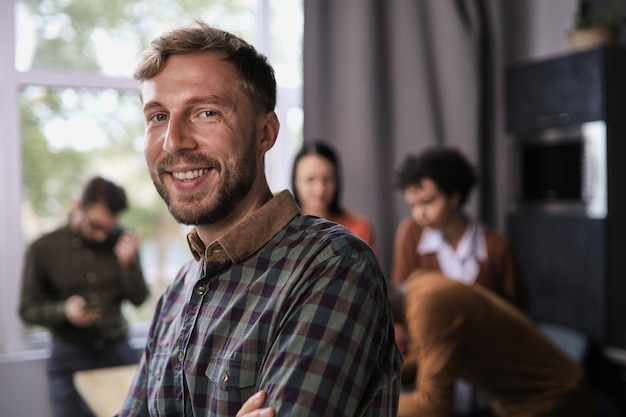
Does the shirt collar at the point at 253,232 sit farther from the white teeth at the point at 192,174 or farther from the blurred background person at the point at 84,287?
the blurred background person at the point at 84,287

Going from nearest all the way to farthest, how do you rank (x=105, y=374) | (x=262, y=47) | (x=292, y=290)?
(x=292, y=290) < (x=105, y=374) < (x=262, y=47)

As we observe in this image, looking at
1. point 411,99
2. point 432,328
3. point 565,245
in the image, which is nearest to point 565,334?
point 565,245

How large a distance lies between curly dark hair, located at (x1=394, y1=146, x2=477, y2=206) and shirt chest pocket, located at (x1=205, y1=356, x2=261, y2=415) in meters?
2.14

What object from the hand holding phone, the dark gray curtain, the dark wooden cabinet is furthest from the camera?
the dark gray curtain

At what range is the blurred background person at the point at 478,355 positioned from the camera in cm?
202

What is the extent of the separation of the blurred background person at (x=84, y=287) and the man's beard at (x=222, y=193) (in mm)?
1970

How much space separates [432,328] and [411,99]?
2388 mm

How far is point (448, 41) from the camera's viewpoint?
4262mm

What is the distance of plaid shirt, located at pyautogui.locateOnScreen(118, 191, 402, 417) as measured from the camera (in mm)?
1025

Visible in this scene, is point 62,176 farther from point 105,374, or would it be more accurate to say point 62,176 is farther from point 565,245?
point 565,245

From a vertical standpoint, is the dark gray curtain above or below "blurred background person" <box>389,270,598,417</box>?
above

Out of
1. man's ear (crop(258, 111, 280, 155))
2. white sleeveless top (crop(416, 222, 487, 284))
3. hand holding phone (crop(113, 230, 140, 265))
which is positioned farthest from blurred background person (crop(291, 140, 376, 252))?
man's ear (crop(258, 111, 280, 155))

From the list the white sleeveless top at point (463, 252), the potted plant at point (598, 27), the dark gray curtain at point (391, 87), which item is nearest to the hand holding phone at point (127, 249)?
the dark gray curtain at point (391, 87)

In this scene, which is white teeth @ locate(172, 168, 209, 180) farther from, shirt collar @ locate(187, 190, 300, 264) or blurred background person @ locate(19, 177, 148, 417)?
blurred background person @ locate(19, 177, 148, 417)
